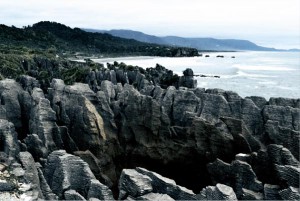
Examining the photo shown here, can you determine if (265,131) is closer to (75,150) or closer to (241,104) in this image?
(241,104)

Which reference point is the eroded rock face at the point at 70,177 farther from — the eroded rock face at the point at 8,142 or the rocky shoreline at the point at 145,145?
the eroded rock face at the point at 8,142

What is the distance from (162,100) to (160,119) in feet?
5.87

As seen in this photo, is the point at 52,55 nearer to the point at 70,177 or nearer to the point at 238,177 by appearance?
the point at 70,177

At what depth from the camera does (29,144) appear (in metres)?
16.3

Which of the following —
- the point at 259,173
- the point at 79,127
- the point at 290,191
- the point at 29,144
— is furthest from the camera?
the point at 79,127

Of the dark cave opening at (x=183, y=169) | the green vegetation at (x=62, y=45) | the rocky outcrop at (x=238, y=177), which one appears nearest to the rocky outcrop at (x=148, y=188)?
the rocky outcrop at (x=238, y=177)

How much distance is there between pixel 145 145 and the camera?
768 inches

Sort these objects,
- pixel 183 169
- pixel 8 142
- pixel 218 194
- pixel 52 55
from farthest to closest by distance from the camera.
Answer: pixel 52 55 → pixel 183 169 → pixel 8 142 → pixel 218 194

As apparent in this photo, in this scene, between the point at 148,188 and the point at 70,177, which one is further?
the point at 70,177

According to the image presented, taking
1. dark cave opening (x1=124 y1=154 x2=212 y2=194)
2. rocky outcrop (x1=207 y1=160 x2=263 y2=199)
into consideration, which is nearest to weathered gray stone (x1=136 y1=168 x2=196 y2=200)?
rocky outcrop (x1=207 y1=160 x2=263 y2=199)

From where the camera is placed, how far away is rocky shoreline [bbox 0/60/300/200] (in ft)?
42.3

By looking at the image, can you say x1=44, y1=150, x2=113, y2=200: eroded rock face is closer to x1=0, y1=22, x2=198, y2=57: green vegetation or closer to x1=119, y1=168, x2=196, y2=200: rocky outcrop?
x1=119, y1=168, x2=196, y2=200: rocky outcrop

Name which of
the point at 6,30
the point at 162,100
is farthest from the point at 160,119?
the point at 6,30

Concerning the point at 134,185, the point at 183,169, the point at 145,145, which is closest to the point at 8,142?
the point at 134,185
